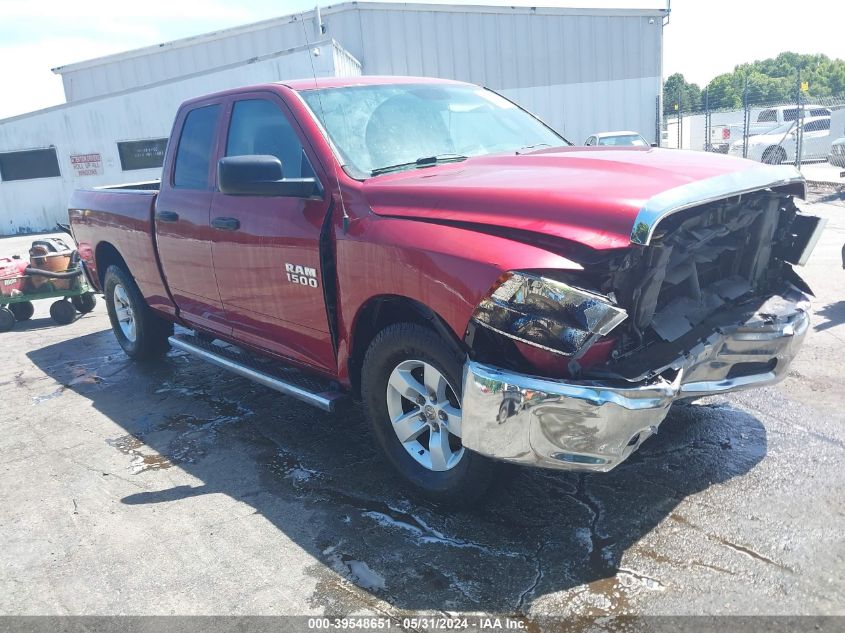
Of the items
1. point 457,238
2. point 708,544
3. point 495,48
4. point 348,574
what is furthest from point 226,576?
point 495,48

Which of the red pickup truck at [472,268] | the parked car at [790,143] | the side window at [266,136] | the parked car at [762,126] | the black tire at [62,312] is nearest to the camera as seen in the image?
the red pickup truck at [472,268]

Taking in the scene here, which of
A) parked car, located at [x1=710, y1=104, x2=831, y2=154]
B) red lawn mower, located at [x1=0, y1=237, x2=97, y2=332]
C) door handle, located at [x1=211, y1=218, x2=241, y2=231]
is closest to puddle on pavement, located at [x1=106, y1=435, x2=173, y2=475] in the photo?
door handle, located at [x1=211, y1=218, x2=241, y2=231]

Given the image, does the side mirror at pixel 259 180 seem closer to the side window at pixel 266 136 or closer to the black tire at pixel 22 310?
the side window at pixel 266 136

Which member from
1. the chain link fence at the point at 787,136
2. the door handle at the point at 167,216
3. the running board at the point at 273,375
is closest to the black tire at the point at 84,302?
the running board at the point at 273,375

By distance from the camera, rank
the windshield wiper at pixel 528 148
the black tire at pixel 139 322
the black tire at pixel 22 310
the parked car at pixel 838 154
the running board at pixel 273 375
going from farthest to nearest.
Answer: the parked car at pixel 838 154, the black tire at pixel 22 310, the black tire at pixel 139 322, the windshield wiper at pixel 528 148, the running board at pixel 273 375

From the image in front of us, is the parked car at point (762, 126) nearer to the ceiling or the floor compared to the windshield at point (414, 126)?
nearer to the floor

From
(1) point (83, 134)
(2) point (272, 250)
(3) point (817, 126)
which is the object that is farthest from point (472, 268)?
(3) point (817, 126)

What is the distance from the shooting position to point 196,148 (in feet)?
15.8

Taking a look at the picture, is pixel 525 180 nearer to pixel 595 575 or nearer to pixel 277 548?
pixel 595 575

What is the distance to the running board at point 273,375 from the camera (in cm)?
375

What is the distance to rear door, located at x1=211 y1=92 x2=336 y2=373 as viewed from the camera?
3.70 m

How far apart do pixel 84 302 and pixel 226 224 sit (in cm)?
527

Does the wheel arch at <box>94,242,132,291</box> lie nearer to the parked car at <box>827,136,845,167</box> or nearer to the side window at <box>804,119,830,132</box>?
the parked car at <box>827,136,845,167</box>

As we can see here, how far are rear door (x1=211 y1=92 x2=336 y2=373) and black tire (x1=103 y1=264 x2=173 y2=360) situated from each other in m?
1.73
